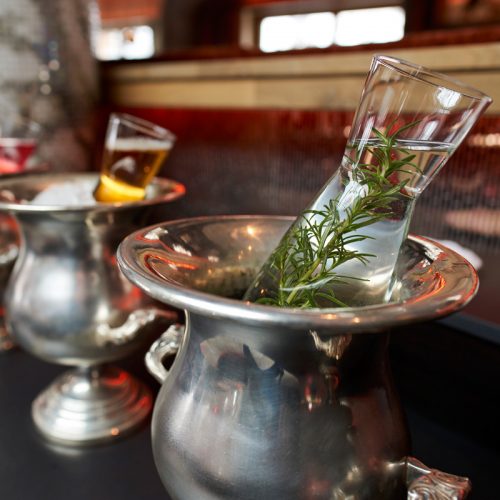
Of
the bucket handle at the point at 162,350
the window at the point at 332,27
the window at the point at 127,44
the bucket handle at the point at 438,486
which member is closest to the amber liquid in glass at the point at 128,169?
the bucket handle at the point at 162,350

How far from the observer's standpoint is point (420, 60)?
115 centimetres

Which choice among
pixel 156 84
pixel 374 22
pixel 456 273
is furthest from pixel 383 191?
pixel 374 22

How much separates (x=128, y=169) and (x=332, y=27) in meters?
4.46

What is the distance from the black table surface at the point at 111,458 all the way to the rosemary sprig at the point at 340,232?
379 millimetres

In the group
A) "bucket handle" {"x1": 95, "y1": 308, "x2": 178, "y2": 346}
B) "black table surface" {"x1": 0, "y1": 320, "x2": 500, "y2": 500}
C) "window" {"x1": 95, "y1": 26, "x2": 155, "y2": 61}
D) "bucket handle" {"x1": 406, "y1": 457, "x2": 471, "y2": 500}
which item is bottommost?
"black table surface" {"x1": 0, "y1": 320, "x2": 500, "y2": 500}

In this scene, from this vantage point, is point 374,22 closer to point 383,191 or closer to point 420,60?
point 420,60

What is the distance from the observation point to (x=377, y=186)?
49 centimetres

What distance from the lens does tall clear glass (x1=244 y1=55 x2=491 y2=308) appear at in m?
0.47

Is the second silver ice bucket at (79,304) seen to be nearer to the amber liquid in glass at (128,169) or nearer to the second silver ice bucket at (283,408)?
the amber liquid in glass at (128,169)

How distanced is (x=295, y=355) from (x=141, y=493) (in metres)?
0.39

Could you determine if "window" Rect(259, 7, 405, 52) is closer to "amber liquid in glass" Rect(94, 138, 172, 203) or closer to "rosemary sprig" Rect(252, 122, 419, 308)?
"amber liquid in glass" Rect(94, 138, 172, 203)

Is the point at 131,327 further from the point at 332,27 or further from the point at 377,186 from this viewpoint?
the point at 332,27

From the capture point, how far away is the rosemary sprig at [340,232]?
1.60 ft

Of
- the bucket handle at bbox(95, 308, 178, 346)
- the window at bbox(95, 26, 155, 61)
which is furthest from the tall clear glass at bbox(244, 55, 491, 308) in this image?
the window at bbox(95, 26, 155, 61)
